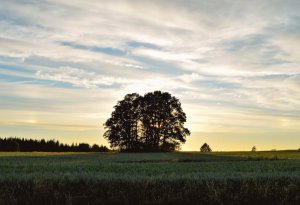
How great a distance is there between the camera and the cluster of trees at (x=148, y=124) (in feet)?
337

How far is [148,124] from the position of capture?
346ft

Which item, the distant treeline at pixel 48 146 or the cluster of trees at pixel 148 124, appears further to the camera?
the distant treeline at pixel 48 146

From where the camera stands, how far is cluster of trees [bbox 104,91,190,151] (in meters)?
103

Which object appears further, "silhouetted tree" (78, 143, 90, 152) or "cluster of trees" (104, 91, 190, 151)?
"silhouetted tree" (78, 143, 90, 152)

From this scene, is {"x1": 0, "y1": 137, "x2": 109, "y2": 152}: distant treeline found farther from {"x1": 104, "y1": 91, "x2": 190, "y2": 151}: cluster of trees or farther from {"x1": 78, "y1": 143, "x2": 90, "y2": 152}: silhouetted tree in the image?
{"x1": 104, "y1": 91, "x2": 190, "y2": 151}: cluster of trees

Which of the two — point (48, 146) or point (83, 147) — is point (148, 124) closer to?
point (83, 147)

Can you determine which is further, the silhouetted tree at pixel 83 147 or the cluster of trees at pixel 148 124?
the silhouetted tree at pixel 83 147

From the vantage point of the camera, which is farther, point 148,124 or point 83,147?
point 83,147

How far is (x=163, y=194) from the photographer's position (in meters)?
15.0

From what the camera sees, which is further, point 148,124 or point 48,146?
point 48,146

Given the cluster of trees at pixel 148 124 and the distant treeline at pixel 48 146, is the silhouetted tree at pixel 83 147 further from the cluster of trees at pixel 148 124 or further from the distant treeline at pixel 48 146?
the cluster of trees at pixel 148 124

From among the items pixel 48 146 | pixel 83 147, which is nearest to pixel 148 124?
pixel 83 147

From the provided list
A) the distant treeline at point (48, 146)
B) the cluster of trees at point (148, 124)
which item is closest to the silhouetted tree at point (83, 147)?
the distant treeline at point (48, 146)

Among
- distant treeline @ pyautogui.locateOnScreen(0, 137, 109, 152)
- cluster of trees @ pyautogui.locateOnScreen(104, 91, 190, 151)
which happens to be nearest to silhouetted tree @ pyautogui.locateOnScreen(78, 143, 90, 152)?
distant treeline @ pyautogui.locateOnScreen(0, 137, 109, 152)
